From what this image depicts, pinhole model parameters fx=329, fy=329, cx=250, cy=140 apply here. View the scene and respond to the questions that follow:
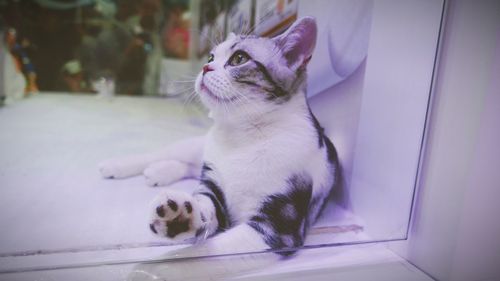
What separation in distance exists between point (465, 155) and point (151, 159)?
31.7 inches

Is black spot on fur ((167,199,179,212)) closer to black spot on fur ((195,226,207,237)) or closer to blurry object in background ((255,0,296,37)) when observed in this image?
black spot on fur ((195,226,207,237))

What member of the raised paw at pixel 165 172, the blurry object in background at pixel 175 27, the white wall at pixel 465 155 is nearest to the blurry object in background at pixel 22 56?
the blurry object in background at pixel 175 27

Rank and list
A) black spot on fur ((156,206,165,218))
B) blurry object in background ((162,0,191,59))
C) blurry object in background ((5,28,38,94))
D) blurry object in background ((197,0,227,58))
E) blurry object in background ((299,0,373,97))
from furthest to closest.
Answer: blurry object in background ((162,0,191,59)) → blurry object in background ((5,28,38,94)) → blurry object in background ((197,0,227,58)) → blurry object in background ((299,0,373,97)) → black spot on fur ((156,206,165,218))

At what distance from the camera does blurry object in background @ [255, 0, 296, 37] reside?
70 cm

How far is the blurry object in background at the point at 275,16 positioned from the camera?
0.70 metres

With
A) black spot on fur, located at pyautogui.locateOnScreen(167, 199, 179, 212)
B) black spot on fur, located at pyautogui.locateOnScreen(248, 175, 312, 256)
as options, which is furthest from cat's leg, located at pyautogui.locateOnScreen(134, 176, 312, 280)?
black spot on fur, located at pyautogui.locateOnScreen(167, 199, 179, 212)

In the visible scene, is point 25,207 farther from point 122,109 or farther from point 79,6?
point 79,6

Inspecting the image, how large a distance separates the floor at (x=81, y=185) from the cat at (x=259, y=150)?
103 mm

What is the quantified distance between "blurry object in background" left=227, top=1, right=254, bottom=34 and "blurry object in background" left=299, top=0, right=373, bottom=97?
0.39 ft

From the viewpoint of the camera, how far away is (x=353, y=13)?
0.72m

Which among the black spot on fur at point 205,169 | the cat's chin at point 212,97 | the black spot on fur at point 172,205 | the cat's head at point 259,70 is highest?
the cat's head at point 259,70

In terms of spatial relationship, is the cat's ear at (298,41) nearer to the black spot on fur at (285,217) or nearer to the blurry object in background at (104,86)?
the black spot on fur at (285,217)

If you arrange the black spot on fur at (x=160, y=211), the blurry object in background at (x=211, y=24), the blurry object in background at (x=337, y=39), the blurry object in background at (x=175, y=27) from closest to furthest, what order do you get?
the black spot on fur at (x=160, y=211), the blurry object in background at (x=337, y=39), the blurry object in background at (x=211, y=24), the blurry object in background at (x=175, y=27)

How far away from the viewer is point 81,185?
34.1 inches
